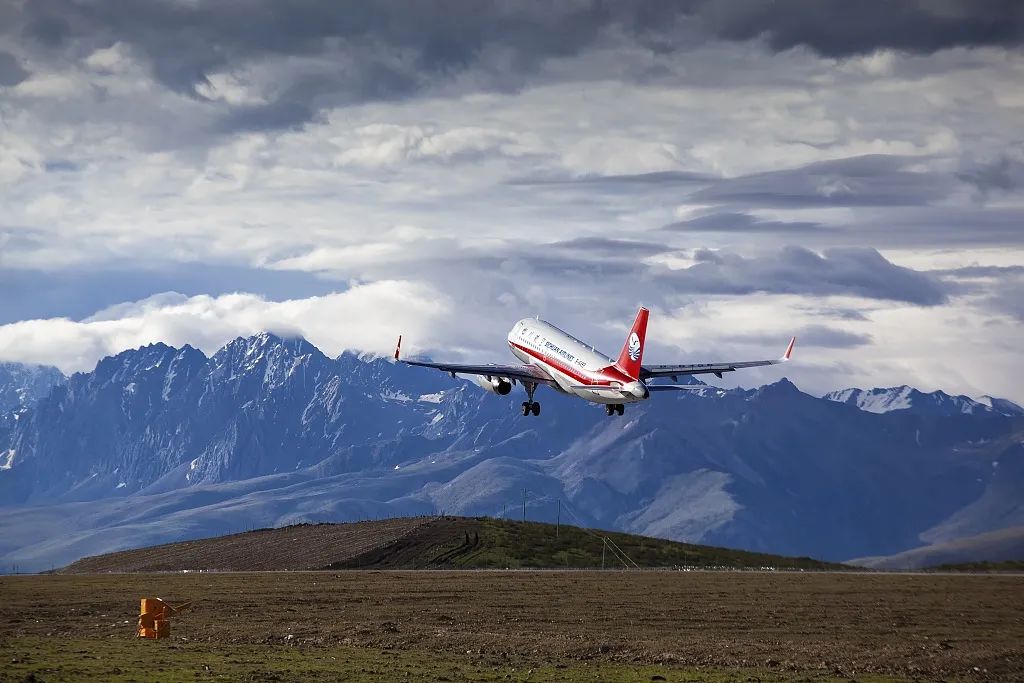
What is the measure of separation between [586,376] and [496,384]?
1339 cm

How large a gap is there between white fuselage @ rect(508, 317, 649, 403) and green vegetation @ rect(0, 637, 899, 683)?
72.1 m

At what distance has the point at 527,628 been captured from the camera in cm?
10019

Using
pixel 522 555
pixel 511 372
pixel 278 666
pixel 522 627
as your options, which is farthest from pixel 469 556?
pixel 278 666

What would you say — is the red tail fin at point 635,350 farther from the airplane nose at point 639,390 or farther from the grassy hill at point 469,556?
the grassy hill at point 469,556

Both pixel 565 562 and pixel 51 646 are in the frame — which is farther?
pixel 565 562

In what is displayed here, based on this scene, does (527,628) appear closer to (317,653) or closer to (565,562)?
(317,653)

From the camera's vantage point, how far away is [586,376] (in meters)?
156

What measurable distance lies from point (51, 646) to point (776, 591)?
256ft

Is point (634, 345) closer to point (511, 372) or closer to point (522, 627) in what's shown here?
point (511, 372)

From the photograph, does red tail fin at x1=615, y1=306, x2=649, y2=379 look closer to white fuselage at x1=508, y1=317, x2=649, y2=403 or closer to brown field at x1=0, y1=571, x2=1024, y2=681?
white fuselage at x1=508, y1=317, x2=649, y2=403

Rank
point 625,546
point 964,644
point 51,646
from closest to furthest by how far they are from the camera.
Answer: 1. point 51,646
2. point 964,644
3. point 625,546

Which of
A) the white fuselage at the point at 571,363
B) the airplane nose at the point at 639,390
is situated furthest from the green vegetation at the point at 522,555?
the airplane nose at the point at 639,390

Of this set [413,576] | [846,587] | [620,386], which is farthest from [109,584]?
[846,587]

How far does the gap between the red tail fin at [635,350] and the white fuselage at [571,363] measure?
3.13 ft
